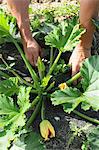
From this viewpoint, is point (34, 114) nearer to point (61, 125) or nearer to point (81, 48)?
point (61, 125)

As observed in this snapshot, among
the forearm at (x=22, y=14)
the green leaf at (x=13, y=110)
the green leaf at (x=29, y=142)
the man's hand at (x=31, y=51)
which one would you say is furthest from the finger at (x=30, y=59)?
the green leaf at (x=29, y=142)

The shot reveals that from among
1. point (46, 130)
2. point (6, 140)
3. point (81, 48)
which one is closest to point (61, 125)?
point (46, 130)

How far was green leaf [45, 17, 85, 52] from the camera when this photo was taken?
2432mm

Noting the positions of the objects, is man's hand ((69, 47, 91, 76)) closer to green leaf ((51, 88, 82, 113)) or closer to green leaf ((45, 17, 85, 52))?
green leaf ((45, 17, 85, 52))

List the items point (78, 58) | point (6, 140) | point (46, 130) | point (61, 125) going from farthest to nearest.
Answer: point (78, 58), point (61, 125), point (46, 130), point (6, 140)

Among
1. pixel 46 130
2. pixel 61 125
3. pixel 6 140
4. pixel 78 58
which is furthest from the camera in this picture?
pixel 78 58

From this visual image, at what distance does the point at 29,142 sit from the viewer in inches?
86.9

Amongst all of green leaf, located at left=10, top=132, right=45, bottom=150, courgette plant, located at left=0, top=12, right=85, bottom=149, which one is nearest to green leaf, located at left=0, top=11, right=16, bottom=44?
courgette plant, located at left=0, top=12, right=85, bottom=149

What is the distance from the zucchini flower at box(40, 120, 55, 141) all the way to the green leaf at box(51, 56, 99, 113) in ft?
0.52

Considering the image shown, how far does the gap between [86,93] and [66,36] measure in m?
0.41

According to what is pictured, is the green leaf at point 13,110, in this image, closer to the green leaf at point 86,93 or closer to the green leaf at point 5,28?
the green leaf at point 86,93

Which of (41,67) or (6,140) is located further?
(41,67)

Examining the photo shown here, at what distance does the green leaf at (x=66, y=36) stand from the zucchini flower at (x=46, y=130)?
1.47 feet

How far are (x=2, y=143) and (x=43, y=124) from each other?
26 centimetres
